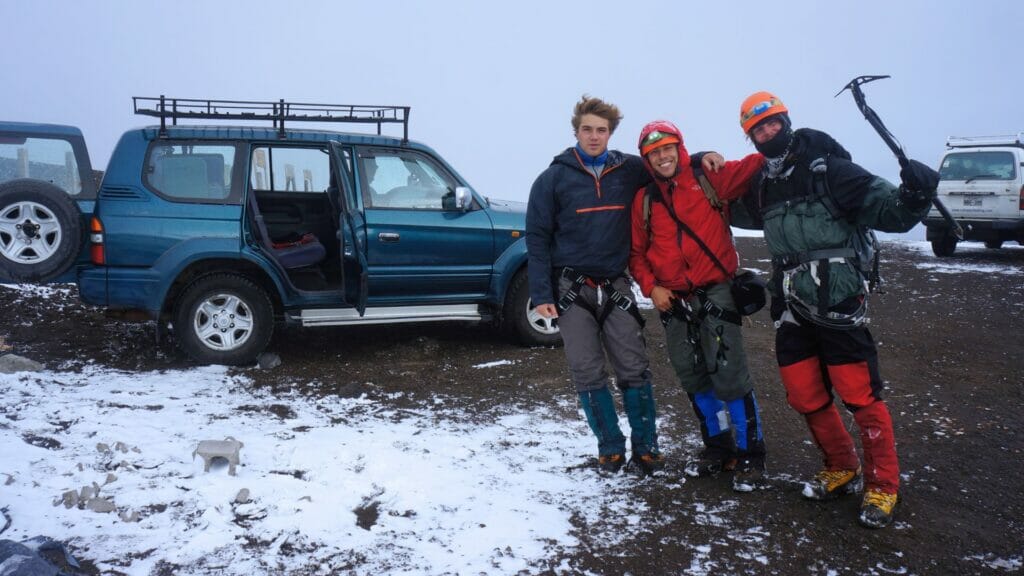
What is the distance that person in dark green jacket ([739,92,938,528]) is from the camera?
3238mm

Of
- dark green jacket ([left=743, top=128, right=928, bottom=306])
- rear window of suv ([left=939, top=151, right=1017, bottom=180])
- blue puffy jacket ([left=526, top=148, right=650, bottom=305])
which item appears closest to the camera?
dark green jacket ([left=743, top=128, right=928, bottom=306])

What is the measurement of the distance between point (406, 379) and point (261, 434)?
1.54 metres

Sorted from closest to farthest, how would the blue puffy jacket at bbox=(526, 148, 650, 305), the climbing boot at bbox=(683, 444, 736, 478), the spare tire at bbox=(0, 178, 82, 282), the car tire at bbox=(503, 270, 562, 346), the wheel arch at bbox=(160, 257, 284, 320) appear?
the blue puffy jacket at bbox=(526, 148, 650, 305) → the climbing boot at bbox=(683, 444, 736, 478) → the spare tire at bbox=(0, 178, 82, 282) → the wheel arch at bbox=(160, 257, 284, 320) → the car tire at bbox=(503, 270, 562, 346)

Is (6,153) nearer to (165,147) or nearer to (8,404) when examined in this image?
(165,147)

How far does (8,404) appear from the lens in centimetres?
450

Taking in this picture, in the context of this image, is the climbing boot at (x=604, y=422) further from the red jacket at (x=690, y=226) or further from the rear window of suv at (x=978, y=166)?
the rear window of suv at (x=978, y=166)

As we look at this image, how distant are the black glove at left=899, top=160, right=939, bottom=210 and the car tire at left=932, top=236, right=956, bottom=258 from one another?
11842mm

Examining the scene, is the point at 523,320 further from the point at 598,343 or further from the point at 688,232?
the point at 688,232

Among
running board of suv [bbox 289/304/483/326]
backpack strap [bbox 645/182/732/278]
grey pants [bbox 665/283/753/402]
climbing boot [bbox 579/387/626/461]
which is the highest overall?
backpack strap [bbox 645/182/732/278]

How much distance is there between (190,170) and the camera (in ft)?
19.1

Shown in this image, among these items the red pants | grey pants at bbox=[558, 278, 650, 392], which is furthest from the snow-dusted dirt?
grey pants at bbox=[558, 278, 650, 392]

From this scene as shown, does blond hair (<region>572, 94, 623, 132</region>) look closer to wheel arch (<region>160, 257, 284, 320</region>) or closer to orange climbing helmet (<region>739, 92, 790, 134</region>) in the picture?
orange climbing helmet (<region>739, 92, 790, 134</region>)

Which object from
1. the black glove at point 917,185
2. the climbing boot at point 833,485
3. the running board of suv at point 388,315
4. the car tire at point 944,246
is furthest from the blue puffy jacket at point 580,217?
the car tire at point 944,246

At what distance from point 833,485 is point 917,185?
1464 mm
